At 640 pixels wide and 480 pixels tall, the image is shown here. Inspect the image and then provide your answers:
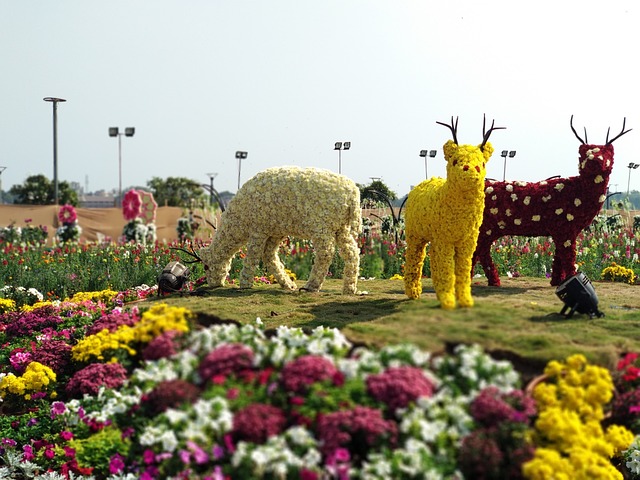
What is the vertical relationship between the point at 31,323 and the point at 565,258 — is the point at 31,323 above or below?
below

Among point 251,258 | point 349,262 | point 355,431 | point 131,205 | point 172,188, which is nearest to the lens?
point 355,431

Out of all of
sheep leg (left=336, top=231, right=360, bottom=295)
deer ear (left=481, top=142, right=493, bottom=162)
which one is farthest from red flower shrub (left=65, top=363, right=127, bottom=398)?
deer ear (left=481, top=142, right=493, bottom=162)

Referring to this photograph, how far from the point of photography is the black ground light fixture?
563 cm

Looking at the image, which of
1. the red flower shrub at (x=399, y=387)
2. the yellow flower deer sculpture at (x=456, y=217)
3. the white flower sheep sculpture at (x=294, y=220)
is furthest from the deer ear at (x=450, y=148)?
the red flower shrub at (x=399, y=387)

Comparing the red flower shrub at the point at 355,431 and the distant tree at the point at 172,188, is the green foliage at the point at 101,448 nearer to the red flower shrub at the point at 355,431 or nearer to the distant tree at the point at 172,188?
the red flower shrub at the point at 355,431

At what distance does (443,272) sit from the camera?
6051 millimetres

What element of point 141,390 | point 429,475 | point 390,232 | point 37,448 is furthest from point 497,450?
point 390,232

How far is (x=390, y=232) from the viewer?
1417 centimetres

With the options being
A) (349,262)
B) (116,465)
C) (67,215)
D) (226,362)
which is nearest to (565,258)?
(349,262)

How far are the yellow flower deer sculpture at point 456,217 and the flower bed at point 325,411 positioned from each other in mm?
1477

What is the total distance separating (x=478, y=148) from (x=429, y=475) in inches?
135

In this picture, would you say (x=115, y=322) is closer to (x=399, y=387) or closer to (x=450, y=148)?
(x=399, y=387)

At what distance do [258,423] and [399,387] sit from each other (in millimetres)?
888

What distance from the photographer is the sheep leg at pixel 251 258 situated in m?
8.58
